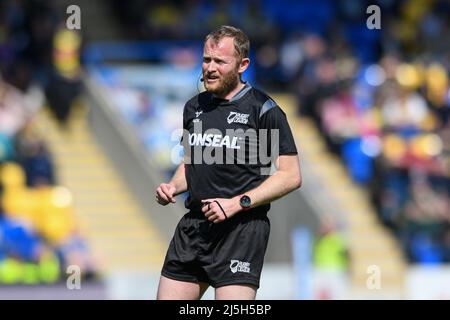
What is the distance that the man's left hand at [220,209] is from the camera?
588 cm

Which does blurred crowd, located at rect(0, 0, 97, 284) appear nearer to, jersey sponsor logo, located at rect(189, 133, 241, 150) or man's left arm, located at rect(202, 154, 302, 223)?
jersey sponsor logo, located at rect(189, 133, 241, 150)

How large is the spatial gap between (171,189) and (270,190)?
0.58 meters

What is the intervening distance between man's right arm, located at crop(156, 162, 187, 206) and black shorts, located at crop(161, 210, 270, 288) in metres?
0.20

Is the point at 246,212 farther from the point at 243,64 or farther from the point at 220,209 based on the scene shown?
the point at 243,64

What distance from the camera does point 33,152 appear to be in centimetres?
1434

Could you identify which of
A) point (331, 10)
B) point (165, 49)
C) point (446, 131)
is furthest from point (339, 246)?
point (331, 10)

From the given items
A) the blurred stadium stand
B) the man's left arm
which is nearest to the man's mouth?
the man's left arm

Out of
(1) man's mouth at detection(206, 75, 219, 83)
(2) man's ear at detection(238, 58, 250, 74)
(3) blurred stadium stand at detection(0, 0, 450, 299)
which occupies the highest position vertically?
(3) blurred stadium stand at detection(0, 0, 450, 299)

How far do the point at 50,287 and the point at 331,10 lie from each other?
9.53 metres

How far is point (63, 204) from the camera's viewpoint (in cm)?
1445

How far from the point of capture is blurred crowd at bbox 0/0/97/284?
43.0ft

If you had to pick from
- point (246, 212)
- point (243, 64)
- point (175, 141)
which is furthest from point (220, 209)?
point (175, 141)

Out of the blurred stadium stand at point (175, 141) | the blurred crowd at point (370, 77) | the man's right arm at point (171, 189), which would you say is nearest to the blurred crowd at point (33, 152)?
the blurred stadium stand at point (175, 141)
